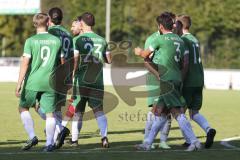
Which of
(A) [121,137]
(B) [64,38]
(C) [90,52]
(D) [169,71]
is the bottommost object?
(A) [121,137]

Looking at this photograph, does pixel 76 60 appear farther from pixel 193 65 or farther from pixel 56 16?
pixel 193 65

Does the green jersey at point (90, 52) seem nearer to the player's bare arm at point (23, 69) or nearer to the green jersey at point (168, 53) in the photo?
the green jersey at point (168, 53)

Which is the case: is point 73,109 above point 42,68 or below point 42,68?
below

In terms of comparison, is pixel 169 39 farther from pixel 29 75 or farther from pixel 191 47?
pixel 29 75

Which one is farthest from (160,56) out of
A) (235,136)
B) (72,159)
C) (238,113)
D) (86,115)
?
(238,113)

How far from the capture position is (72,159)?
35.8ft

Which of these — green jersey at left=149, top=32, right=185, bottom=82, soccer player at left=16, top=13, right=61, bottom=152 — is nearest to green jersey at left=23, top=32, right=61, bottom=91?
soccer player at left=16, top=13, right=61, bottom=152

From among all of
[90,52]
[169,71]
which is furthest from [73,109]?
[169,71]

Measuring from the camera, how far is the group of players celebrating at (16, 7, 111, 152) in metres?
11.8

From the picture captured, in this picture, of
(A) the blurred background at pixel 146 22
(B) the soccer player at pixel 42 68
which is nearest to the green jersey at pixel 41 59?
(B) the soccer player at pixel 42 68

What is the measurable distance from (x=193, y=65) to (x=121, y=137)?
8.33ft

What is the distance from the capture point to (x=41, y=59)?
464 inches

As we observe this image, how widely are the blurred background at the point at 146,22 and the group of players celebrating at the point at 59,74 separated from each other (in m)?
37.1

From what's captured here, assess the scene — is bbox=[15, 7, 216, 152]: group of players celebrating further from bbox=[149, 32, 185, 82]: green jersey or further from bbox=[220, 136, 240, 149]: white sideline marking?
bbox=[220, 136, 240, 149]: white sideline marking
